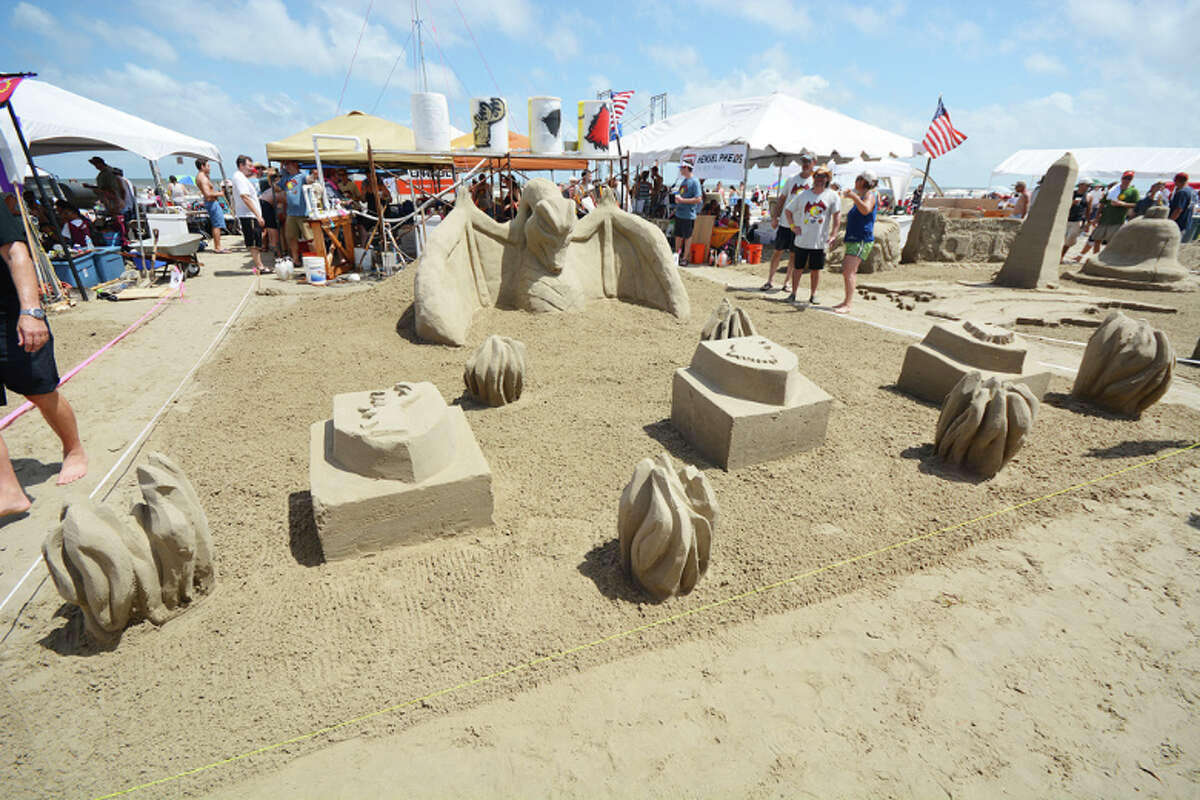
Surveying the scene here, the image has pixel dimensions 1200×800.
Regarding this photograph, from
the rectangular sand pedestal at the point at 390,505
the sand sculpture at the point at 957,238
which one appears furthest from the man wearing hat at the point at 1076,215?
the rectangular sand pedestal at the point at 390,505

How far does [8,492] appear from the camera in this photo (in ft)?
8.81

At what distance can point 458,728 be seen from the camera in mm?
1770

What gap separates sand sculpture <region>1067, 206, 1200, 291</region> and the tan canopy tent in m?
10.8

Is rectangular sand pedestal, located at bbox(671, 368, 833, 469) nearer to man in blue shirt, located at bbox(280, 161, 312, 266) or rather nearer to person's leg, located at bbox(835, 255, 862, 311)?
person's leg, located at bbox(835, 255, 862, 311)

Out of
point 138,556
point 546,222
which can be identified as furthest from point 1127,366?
point 138,556

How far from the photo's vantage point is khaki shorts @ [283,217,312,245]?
8.20 m

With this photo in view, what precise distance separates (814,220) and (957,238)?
20.0 ft

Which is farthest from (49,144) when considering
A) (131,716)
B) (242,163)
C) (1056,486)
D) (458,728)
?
(1056,486)

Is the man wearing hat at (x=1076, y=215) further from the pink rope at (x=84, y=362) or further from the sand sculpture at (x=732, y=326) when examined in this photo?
the pink rope at (x=84, y=362)

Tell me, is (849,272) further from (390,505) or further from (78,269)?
(78,269)

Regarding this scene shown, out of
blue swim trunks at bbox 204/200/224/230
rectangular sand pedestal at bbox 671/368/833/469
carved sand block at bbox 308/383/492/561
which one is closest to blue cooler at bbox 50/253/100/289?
blue swim trunks at bbox 204/200/224/230

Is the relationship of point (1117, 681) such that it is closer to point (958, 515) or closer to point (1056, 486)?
point (958, 515)

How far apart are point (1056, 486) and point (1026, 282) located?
23.8 ft

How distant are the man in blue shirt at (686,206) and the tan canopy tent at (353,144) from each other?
3984mm
